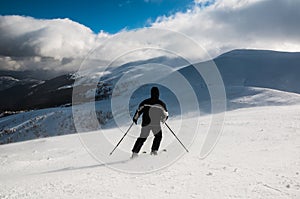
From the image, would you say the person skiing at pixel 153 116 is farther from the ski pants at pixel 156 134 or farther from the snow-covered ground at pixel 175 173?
the snow-covered ground at pixel 175 173

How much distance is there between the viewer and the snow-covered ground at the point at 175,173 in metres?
5.00

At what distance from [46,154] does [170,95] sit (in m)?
20.3

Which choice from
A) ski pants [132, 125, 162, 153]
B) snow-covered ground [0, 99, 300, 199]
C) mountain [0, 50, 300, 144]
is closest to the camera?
snow-covered ground [0, 99, 300, 199]

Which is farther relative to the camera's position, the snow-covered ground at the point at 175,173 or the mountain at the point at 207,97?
the mountain at the point at 207,97

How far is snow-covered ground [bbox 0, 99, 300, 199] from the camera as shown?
5.00 m

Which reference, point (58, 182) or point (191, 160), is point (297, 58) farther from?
point (58, 182)

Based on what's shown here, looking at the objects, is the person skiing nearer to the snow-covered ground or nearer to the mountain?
the snow-covered ground

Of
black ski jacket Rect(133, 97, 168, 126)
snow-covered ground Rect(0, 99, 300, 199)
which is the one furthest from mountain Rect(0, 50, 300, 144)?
snow-covered ground Rect(0, 99, 300, 199)

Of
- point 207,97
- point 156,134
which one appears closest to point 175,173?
point 156,134

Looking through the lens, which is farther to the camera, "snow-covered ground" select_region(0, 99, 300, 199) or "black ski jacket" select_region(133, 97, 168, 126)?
"black ski jacket" select_region(133, 97, 168, 126)

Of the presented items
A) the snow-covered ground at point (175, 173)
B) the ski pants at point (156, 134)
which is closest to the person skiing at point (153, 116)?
the ski pants at point (156, 134)

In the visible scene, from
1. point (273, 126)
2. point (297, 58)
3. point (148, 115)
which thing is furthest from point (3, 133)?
point (297, 58)

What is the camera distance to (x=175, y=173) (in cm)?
616

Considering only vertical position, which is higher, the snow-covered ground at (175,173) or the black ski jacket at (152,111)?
the black ski jacket at (152,111)
